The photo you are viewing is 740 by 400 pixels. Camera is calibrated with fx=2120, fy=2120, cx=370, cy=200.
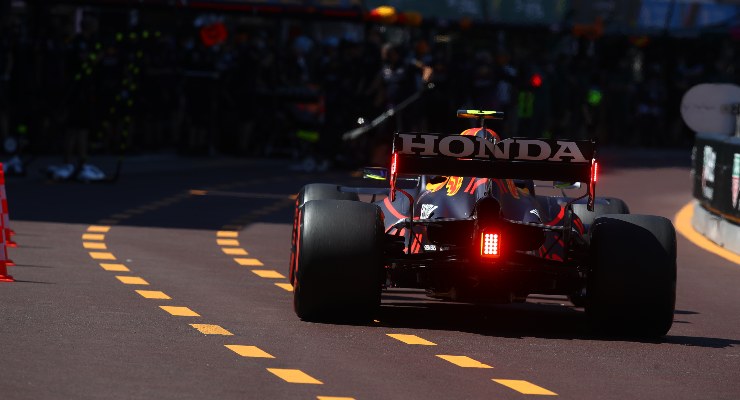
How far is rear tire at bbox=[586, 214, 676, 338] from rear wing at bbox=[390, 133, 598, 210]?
1.57 feet

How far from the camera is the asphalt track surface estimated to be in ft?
35.7

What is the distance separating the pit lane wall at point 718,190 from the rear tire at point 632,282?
8.30 meters

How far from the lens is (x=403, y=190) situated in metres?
14.3

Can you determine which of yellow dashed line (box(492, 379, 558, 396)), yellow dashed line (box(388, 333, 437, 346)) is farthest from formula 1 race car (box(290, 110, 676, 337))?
yellow dashed line (box(492, 379, 558, 396))

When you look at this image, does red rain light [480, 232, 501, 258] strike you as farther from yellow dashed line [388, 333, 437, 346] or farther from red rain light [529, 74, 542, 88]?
red rain light [529, 74, 542, 88]

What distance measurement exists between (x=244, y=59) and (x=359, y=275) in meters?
23.3

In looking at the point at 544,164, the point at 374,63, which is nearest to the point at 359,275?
the point at 544,164

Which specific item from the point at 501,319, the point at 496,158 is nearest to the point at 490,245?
the point at 496,158

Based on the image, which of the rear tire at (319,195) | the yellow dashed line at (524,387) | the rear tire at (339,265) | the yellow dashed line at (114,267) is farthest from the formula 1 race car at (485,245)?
the yellow dashed line at (114,267)

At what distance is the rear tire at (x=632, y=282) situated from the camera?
13.5 metres

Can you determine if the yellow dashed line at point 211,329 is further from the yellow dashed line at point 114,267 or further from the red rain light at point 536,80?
the red rain light at point 536,80

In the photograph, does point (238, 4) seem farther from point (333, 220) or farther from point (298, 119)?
point (333, 220)

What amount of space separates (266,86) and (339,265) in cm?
2371

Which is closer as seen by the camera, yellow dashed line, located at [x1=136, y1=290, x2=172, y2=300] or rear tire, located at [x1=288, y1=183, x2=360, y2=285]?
yellow dashed line, located at [x1=136, y1=290, x2=172, y2=300]
